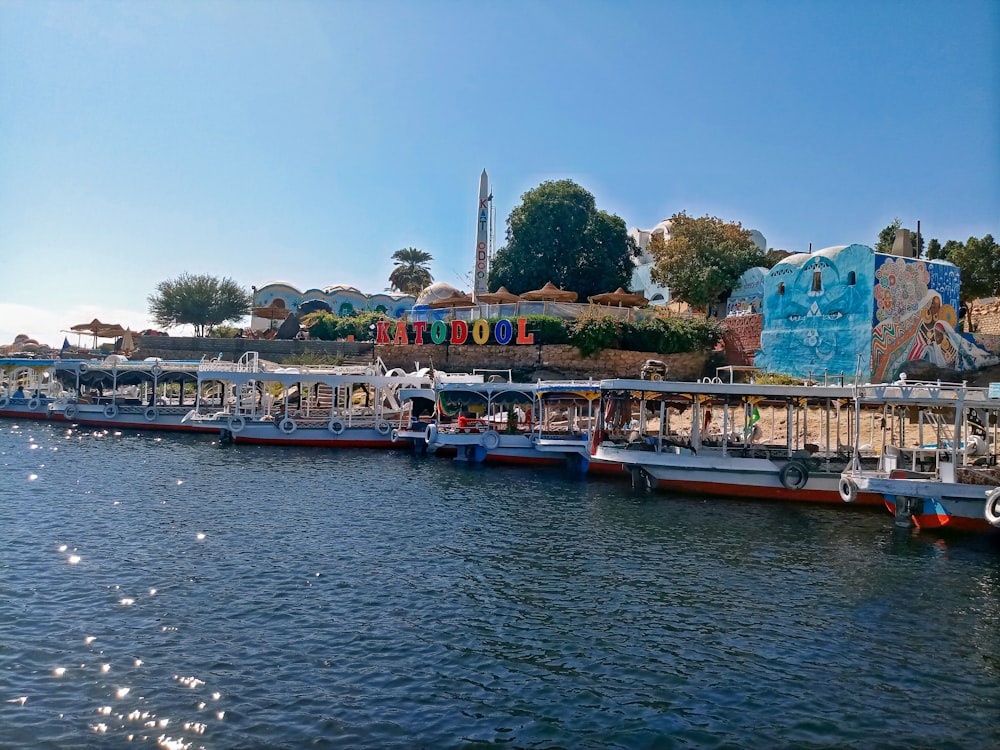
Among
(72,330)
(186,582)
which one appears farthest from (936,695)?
(72,330)

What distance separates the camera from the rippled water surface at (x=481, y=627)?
36.3 ft

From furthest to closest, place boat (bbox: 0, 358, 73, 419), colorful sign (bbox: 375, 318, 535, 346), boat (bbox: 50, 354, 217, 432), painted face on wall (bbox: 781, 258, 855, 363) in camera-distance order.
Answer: boat (bbox: 0, 358, 73, 419), colorful sign (bbox: 375, 318, 535, 346), boat (bbox: 50, 354, 217, 432), painted face on wall (bbox: 781, 258, 855, 363)

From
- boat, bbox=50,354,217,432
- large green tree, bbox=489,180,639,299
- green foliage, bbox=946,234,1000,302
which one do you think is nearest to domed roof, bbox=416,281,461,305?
large green tree, bbox=489,180,639,299

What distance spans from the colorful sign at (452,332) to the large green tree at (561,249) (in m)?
12.6

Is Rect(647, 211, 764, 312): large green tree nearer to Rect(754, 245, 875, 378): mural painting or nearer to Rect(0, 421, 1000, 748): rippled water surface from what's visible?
Rect(754, 245, 875, 378): mural painting

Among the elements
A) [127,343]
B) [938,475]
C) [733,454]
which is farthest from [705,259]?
[127,343]

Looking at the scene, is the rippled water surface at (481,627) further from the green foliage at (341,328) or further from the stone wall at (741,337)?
the green foliage at (341,328)

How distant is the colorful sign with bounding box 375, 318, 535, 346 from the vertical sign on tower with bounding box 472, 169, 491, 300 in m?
9.08

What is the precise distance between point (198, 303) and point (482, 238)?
3543cm

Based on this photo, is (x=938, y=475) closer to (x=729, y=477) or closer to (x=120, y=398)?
(x=729, y=477)

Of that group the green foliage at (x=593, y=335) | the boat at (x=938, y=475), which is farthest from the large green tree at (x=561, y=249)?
the boat at (x=938, y=475)

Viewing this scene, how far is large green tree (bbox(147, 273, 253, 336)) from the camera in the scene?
82.8m

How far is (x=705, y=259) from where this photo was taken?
58438 mm

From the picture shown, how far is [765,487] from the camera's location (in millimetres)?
29250
